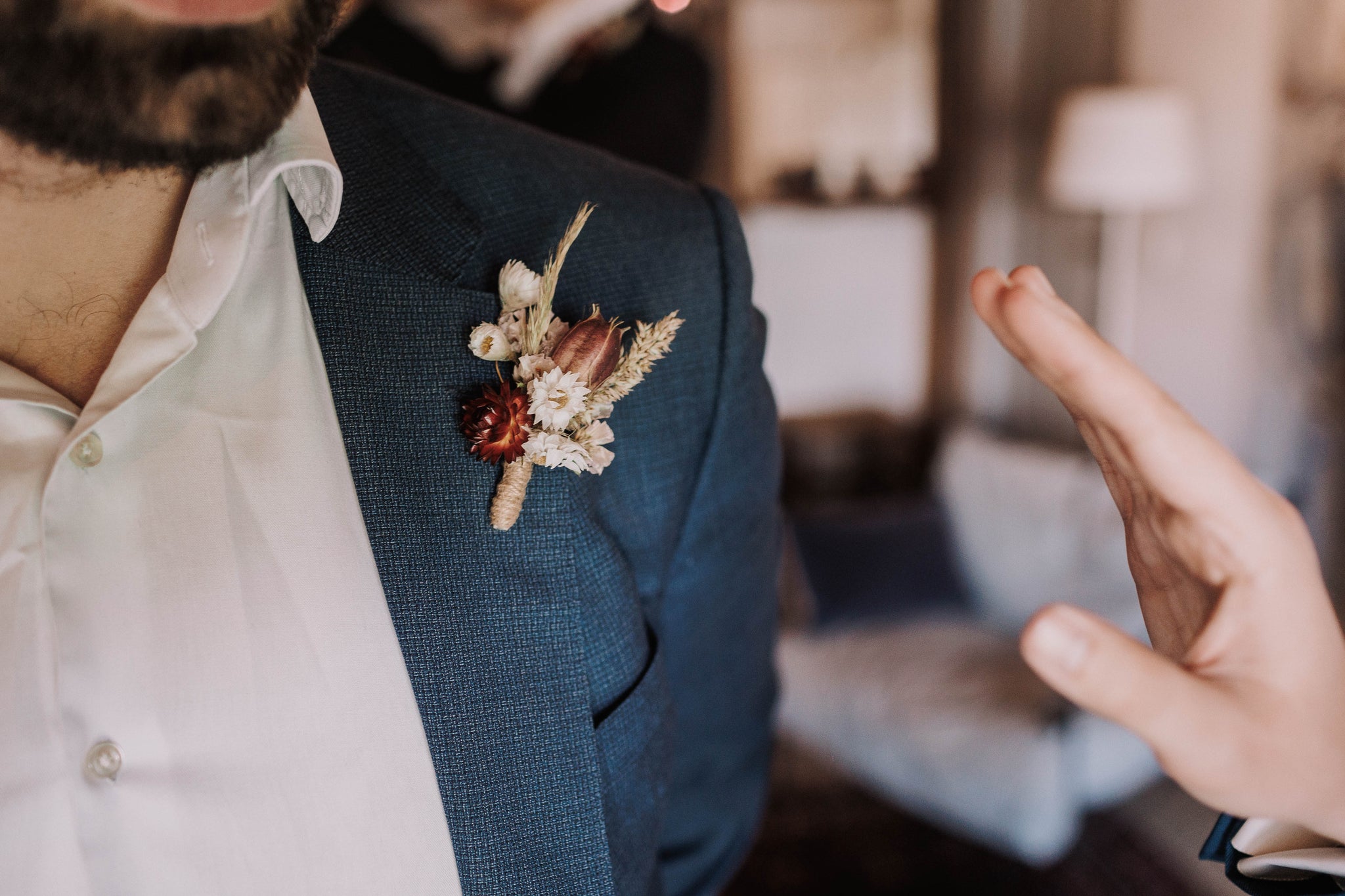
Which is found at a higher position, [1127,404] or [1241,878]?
[1127,404]

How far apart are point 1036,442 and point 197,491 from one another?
3387 millimetres

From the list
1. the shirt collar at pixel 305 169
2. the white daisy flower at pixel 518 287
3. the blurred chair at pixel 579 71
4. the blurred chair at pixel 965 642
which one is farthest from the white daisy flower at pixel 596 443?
the blurred chair at pixel 965 642

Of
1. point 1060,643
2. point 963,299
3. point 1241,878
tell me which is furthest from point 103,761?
point 963,299

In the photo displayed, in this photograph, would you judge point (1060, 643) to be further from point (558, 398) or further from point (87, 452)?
point (87, 452)

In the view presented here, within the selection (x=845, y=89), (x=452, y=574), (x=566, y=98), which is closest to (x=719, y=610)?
(x=452, y=574)

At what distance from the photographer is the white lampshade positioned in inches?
104

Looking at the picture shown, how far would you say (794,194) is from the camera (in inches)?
146

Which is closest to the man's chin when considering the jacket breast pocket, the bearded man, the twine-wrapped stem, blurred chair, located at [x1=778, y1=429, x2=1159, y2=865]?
the bearded man

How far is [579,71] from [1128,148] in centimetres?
166

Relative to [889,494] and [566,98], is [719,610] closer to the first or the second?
[566,98]

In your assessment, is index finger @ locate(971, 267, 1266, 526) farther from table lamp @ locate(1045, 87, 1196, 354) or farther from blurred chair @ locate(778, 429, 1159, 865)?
table lamp @ locate(1045, 87, 1196, 354)

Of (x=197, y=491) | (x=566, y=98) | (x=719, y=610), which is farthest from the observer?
(x=566, y=98)

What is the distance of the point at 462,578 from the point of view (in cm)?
74

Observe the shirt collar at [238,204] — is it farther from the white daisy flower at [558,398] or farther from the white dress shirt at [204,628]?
the white daisy flower at [558,398]
